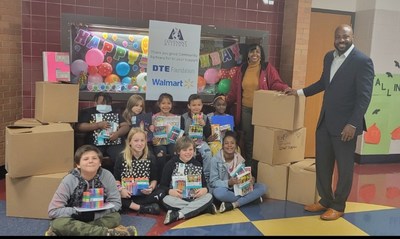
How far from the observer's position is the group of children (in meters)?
2.87

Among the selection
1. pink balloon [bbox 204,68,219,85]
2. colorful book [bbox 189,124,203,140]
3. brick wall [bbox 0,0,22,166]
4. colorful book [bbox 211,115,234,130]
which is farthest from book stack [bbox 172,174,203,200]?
brick wall [bbox 0,0,22,166]

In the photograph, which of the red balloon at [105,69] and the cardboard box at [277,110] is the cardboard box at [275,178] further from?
the red balloon at [105,69]

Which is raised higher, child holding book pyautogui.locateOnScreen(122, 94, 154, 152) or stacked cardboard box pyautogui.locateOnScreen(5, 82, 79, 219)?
child holding book pyautogui.locateOnScreen(122, 94, 154, 152)

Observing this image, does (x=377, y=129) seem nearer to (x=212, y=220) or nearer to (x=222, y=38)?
(x=222, y=38)

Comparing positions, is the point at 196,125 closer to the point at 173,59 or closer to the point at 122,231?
the point at 173,59

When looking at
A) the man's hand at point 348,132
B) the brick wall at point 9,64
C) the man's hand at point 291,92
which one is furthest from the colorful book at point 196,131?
the brick wall at point 9,64

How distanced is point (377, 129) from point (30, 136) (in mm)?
4563

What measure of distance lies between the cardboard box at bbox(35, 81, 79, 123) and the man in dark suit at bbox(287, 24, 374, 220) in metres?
2.29

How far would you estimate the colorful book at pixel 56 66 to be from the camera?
4.07m

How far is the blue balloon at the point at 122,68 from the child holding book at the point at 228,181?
147 centimetres

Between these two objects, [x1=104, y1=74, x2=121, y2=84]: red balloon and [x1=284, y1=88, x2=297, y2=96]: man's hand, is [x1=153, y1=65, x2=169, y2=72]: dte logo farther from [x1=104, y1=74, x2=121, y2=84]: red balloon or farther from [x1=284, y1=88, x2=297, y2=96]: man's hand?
[x1=284, y1=88, x2=297, y2=96]: man's hand

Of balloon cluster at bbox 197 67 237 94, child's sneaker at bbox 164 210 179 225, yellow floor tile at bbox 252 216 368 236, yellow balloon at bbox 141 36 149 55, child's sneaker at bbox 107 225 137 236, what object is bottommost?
yellow floor tile at bbox 252 216 368 236

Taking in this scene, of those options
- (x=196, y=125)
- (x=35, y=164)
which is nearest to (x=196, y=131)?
(x=196, y=125)

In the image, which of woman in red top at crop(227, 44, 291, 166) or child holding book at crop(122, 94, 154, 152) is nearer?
child holding book at crop(122, 94, 154, 152)
